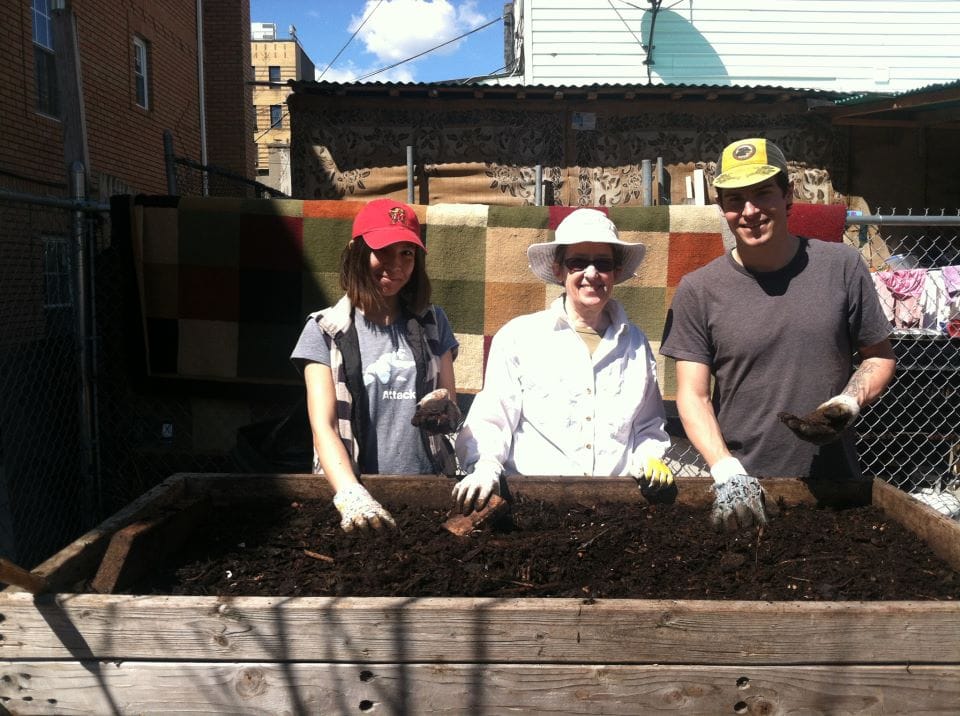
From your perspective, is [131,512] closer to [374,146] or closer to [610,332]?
[610,332]

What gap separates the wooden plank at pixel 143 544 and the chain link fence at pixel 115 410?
1.36m

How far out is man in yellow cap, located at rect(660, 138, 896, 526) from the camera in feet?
7.43

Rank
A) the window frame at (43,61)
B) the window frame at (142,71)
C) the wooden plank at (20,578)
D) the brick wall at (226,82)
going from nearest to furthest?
1. the wooden plank at (20,578)
2. the window frame at (43,61)
3. the window frame at (142,71)
4. the brick wall at (226,82)

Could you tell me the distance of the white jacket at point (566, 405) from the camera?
2.41 metres

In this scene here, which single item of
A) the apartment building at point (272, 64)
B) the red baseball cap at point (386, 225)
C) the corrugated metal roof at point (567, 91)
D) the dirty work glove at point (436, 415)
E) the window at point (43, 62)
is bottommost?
the dirty work glove at point (436, 415)

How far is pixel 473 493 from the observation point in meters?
2.11

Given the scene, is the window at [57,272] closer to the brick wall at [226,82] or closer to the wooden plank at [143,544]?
the wooden plank at [143,544]

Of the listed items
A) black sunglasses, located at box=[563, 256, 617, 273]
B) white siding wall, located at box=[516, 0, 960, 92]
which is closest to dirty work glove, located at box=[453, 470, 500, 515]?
black sunglasses, located at box=[563, 256, 617, 273]

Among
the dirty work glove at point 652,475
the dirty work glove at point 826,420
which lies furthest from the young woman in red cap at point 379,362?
the dirty work glove at point 826,420

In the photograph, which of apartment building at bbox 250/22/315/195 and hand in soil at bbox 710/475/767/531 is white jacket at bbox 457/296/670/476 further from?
apartment building at bbox 250/22/315/195

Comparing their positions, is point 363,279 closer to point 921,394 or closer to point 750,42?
point 921,394

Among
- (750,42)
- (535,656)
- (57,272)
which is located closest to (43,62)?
(57,272)

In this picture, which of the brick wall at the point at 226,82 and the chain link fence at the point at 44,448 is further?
the brick wall at the point at 226,82

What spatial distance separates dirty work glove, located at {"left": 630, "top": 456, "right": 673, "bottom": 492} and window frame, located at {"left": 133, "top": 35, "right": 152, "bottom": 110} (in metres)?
13.0
